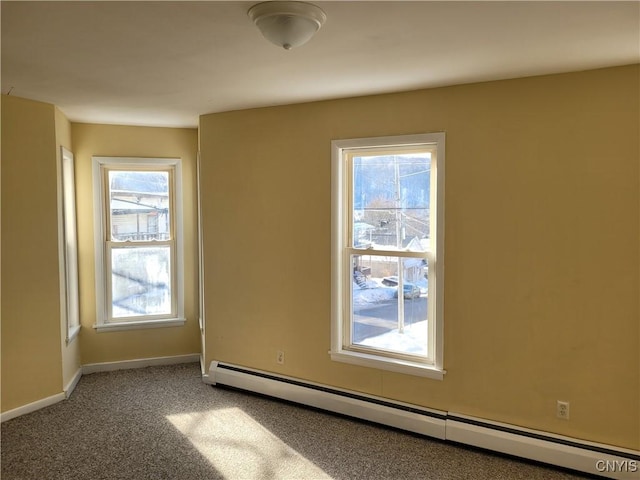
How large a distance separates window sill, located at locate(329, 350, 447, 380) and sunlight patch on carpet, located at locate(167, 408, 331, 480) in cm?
75

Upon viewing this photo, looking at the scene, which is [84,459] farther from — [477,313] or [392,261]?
[477,313]

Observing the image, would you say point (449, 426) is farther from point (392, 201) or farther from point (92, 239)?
point (92, 239)

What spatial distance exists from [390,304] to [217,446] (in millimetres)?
1534

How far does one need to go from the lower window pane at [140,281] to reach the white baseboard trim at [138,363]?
450 millimetres

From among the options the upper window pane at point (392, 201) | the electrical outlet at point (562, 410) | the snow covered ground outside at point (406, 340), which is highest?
Result: the upper window pane at point (392, 201)

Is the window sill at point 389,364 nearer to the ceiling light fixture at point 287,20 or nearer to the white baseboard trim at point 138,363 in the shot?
the white baseboard trim at point 138,363

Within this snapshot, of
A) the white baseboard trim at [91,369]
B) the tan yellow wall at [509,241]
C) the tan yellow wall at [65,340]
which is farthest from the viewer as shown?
the tan yellow wall at [65,340]

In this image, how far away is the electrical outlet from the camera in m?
2.72

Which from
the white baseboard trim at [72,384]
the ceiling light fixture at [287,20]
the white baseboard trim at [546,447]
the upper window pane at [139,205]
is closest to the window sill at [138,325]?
the white baseboard trim at [72,384]

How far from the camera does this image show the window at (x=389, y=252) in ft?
10.2

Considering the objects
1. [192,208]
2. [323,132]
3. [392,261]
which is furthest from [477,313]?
[192,208]

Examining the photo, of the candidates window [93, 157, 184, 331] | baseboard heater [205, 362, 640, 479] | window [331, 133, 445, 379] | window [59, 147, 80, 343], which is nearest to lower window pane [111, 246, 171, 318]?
window [93, 157, 184, 331]

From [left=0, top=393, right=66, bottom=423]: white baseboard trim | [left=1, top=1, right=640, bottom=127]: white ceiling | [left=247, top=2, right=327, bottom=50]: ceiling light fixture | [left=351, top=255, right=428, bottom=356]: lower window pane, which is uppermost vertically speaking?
[left=1, top=1, right=640, bottom=127]: white ceiling

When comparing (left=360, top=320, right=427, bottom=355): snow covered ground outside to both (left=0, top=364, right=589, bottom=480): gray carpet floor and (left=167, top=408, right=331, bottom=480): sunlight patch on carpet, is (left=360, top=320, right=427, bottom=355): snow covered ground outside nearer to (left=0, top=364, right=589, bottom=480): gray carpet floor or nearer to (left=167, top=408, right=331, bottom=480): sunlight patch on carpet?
(left=0, top=364, right=589, bottom=480): gray carpet floor
